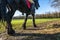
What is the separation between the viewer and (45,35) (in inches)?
495

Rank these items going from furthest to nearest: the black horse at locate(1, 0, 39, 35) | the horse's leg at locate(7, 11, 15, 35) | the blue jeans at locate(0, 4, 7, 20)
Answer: the horse's leg at locate(7, 11, 15, 35), the black horse at locate(1, 0, 39, 35), the blue jeans at locate(0, 4, 7, 20)

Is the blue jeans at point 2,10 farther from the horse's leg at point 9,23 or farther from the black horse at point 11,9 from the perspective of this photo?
the horse's leg at point 9,23

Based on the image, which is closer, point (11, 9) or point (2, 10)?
point (2, 10)

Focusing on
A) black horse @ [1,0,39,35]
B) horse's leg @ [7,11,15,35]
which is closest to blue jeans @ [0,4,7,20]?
black horse @ [1,0,39,35]

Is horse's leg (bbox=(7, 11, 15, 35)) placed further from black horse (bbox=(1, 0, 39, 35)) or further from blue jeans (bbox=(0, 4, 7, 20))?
blue jeans (bbox=(0, 4, 7, 20))

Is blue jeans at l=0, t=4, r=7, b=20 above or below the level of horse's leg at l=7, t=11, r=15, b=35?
above

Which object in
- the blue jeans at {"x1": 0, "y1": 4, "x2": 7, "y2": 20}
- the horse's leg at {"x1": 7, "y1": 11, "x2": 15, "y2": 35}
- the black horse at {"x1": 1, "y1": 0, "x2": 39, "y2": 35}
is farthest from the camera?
the horse's leg at {"x1": 7, "y1": 11, "x2": 15, "y2": 35}

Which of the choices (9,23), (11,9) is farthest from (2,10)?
(9,23)

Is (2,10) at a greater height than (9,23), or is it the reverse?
(2,10)

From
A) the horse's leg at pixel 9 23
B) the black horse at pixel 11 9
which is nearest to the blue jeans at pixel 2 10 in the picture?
the black horse at pixel 11 9

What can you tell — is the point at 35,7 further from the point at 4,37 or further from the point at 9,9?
the point at 4,37

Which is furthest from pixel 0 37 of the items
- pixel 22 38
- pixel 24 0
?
pixel 24 0

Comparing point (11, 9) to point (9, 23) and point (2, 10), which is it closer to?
point (9, 23)

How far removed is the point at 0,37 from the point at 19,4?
2.18m
